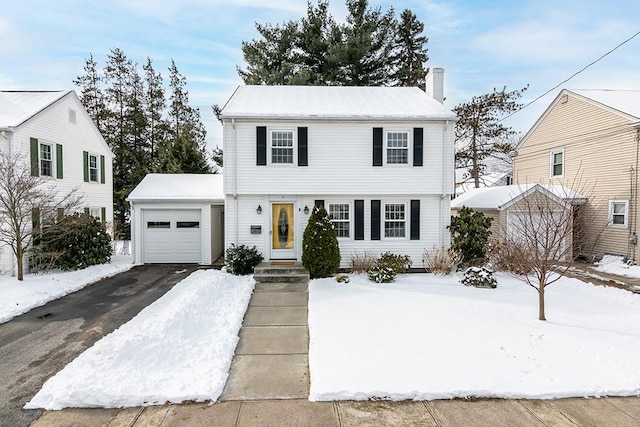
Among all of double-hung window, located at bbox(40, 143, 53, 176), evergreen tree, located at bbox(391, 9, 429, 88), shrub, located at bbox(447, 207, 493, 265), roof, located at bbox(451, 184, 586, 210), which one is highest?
evergreen tree, located at bbox(391, 9, 429, 88)

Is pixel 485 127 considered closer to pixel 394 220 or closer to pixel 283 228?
pixel 394 220

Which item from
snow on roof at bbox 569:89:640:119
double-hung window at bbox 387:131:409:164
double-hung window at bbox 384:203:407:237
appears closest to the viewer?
double-hung window at bbox 387:131:409:164

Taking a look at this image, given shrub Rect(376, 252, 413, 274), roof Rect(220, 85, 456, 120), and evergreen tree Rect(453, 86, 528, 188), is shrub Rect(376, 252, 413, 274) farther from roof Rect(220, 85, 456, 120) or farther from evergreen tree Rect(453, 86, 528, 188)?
evergreen tree Rect(453, 86, 528, 188)

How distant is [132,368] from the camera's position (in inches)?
195

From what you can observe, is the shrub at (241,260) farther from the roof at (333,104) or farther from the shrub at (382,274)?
the roof at (333,104)

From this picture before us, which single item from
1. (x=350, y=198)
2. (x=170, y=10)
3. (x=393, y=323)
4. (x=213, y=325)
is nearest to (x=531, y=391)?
(x=393, y=323)

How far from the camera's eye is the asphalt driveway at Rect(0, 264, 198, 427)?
4699 millimetres

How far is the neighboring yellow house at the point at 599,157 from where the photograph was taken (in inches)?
537

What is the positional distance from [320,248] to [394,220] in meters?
3.21

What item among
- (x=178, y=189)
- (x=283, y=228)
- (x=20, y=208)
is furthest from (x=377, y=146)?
(x=20, y=208)

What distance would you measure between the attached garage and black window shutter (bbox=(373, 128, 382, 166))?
19.9 ft

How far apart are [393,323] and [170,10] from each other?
412 inches

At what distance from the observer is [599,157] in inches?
590

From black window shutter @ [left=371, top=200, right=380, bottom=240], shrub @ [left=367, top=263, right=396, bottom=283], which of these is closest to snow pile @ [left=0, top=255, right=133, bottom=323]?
shrub @ [left=367, top=263, right=396, bottom=283]
